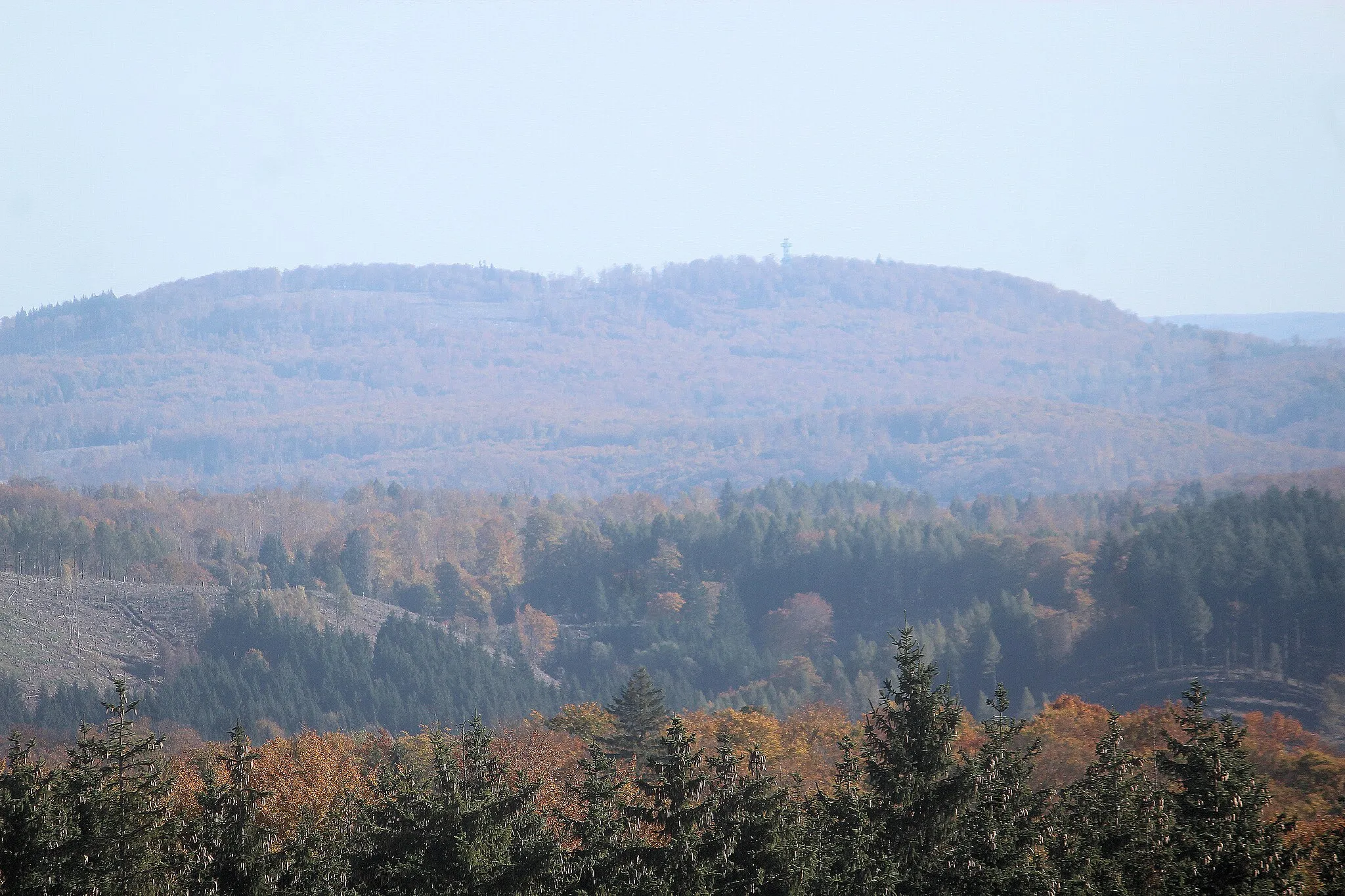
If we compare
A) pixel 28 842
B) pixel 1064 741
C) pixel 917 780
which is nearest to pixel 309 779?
pixel 28 842

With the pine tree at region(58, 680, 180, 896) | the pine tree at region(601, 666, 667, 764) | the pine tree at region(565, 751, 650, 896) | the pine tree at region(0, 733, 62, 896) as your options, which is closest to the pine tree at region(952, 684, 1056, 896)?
the pine tree at region(565, 751, 650, 896)

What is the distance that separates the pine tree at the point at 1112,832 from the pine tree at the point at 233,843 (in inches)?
561

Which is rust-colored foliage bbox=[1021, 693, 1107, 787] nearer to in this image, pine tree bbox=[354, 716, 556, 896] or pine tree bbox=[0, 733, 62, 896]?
pine tree bbox=[354, 716, 556, 896]

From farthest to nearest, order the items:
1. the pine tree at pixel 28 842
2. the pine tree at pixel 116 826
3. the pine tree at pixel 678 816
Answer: the pine tree at pixel 116 826 < the pine tree at pixel 28 842 < the pine tree at pixel 678 816

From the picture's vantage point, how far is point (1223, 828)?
82.4 feet

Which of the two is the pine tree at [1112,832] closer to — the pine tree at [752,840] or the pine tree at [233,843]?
the pine tree at [752,840]

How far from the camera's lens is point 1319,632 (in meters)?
Result: 89.4

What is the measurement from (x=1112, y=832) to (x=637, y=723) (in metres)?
28.2

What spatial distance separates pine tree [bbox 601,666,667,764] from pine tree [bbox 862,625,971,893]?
20167mm

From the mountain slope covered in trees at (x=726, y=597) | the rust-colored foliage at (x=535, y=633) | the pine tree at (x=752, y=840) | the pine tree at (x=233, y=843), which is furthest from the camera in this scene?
the rust-colored foliage at (x=535, y=633)

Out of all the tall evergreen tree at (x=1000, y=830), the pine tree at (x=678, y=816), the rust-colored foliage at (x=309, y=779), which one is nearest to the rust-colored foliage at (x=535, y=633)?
the rust-colored foliage at (x=309, y=779)

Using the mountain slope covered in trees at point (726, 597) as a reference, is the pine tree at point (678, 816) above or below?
above

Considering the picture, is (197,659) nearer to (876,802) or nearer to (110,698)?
(110,698)

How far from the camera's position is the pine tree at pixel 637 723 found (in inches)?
1999
